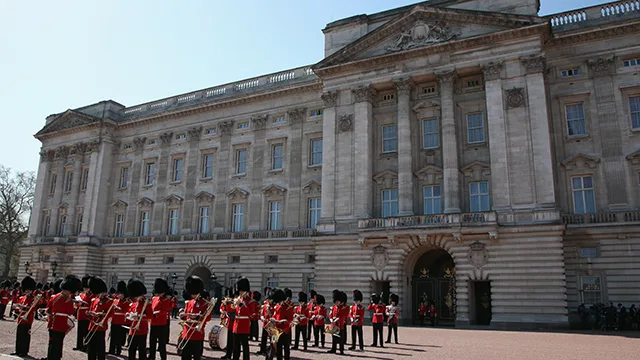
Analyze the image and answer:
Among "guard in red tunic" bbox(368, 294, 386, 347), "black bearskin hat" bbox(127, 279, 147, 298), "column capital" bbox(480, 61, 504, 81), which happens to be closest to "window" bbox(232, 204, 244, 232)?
"column capital" bbox(480, 61, 504, 81)

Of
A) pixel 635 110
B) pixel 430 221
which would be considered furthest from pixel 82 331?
pixel 635 110

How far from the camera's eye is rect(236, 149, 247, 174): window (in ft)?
134

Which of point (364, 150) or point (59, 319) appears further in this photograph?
point (364, 150)

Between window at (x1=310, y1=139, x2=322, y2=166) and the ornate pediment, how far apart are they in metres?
15.7

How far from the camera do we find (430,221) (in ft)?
95.1

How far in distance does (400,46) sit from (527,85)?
313 inches

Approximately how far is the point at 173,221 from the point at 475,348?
31.2m

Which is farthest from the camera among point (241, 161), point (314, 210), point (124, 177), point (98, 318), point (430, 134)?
point (124, 177)

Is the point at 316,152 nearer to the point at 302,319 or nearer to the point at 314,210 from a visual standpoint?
the point at 314,210

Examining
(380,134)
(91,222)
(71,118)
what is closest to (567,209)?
(380,134)

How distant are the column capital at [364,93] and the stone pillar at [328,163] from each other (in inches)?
59.3

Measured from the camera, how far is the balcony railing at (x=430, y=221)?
27.7 meters

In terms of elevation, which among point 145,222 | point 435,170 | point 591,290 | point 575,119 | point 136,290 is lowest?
point 136,290

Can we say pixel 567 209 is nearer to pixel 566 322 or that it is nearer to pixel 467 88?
pixel 566 322
